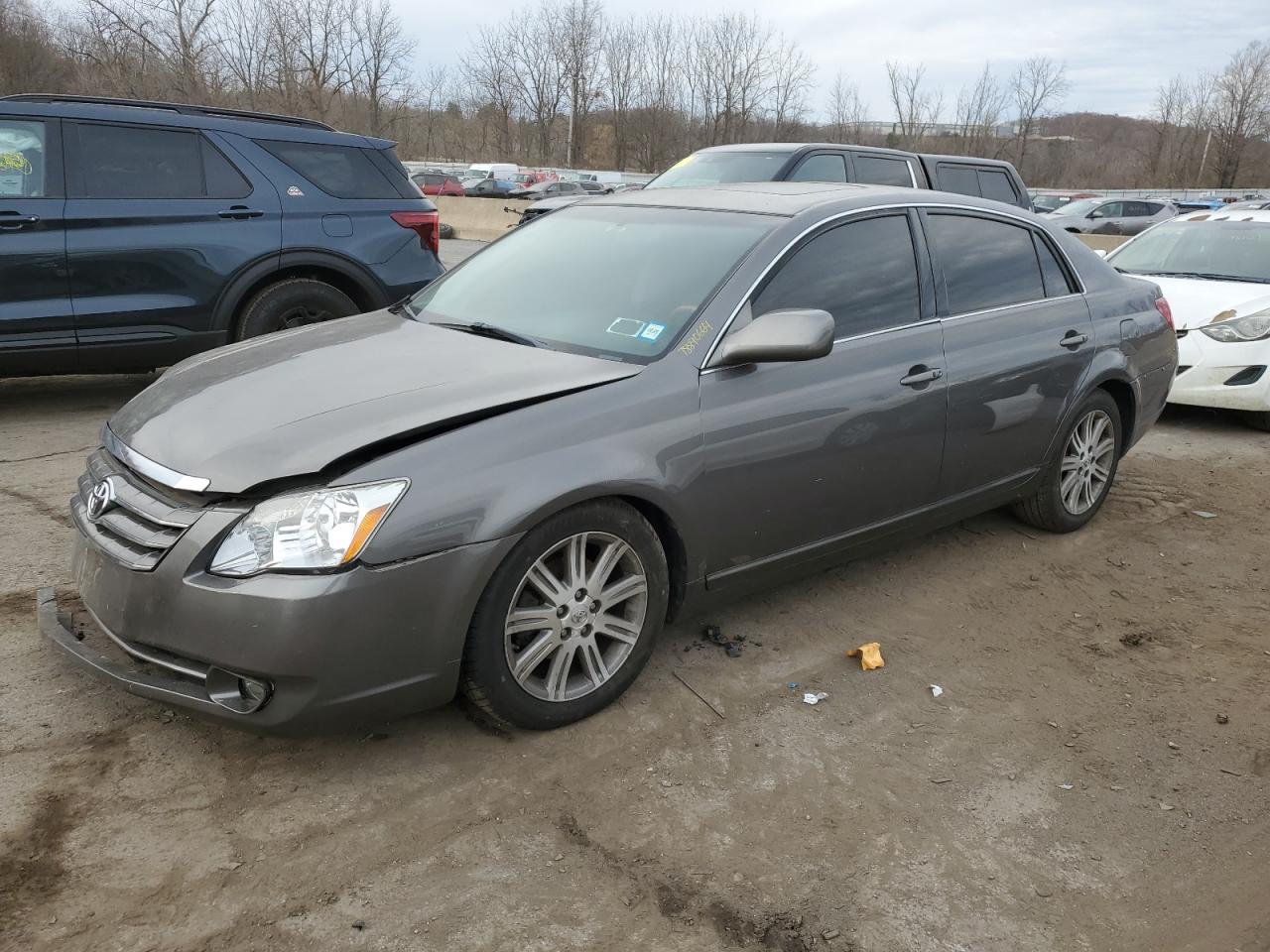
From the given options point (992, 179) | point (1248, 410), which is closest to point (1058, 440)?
point (1248, 410)

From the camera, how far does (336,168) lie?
7199 millimetres

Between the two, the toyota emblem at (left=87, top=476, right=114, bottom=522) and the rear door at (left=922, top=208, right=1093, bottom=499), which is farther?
the rear door at (left=922, top=208, right=1093, bottom=499)

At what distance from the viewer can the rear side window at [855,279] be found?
3.82 meters

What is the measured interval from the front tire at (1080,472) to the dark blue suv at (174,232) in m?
4.53

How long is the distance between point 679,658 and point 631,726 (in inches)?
21.4

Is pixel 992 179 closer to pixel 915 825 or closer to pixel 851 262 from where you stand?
pixel 851 262

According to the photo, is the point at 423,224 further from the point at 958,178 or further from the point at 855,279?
the point at 958,178

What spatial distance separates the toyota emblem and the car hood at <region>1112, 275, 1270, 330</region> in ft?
23.4

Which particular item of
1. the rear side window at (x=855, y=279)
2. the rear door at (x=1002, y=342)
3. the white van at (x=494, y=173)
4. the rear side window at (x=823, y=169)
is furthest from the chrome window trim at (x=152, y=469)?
the white van at (x=494, y=173)

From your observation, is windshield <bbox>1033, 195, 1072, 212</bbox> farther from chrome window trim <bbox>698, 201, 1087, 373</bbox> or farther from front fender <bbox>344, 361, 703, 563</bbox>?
front fender <bbox>344, 361, 703, 563</bbox>

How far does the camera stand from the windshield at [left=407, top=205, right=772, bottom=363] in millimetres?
3637

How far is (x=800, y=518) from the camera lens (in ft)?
12.5

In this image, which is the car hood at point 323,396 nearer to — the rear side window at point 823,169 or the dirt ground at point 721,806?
the dirt ground at point 721,806

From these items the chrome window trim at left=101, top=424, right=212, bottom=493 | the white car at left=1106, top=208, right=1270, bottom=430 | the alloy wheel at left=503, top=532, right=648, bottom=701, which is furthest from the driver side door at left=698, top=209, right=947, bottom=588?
the white car at left=1106, top=208, right=1270, bottom=430
